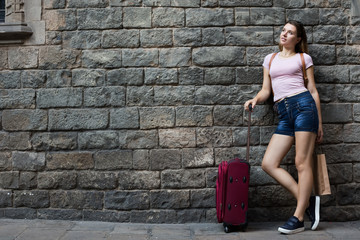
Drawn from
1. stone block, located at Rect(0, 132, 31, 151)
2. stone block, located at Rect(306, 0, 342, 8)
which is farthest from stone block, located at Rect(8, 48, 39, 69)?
stone block, located at Rect(306, 0, 342, 8)

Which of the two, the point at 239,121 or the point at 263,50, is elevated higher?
the point at 263,50

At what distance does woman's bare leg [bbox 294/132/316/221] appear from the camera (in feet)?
15.6

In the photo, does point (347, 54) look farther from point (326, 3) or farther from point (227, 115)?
point (227, 115)

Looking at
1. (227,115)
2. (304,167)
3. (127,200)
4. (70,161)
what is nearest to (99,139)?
(70,161)

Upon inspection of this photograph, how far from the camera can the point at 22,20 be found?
17.6 ft

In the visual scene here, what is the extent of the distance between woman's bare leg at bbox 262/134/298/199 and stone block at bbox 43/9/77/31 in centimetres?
284

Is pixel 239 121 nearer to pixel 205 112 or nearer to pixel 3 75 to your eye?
pixel 205 112

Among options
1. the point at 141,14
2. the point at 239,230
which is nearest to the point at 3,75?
the point at 141,14

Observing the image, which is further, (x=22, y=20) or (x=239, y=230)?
(x=22, y=20)

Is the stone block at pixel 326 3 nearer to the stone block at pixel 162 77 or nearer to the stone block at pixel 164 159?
the stone block at pixel 162 77

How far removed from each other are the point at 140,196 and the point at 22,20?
2.67 metres

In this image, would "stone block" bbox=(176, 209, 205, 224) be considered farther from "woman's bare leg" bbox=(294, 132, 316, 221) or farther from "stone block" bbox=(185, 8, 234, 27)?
"stone block" bbox=(185, 8, 234, 27)

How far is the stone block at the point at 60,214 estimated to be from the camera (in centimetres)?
527

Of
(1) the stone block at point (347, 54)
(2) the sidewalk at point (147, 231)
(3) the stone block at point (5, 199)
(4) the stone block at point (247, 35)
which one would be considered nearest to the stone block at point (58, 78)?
(3) the stone block at point (5, 199)
